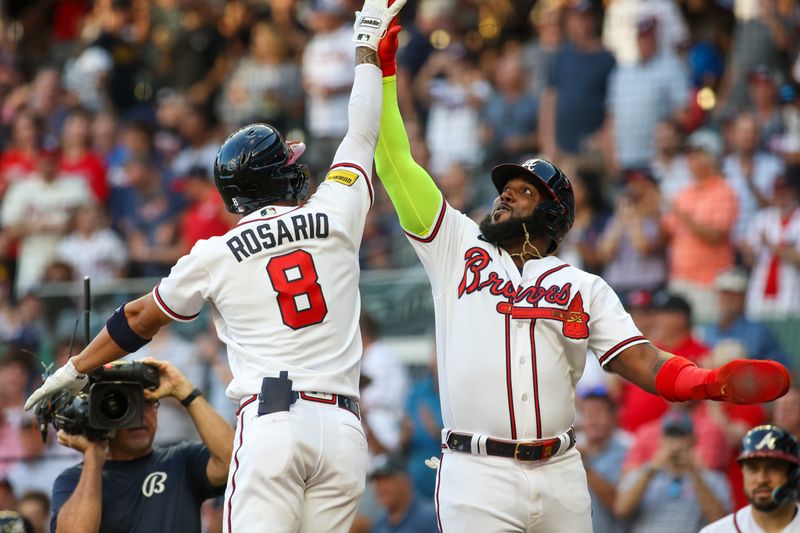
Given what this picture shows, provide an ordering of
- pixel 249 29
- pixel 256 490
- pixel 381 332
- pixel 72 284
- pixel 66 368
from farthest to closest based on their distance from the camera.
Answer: pixel 249 29 < pixel 72 284 < pixel 381 332 < pixel 66 368 < pixel 256 490

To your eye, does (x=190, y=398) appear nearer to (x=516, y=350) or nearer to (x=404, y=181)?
(x=404, y=181)

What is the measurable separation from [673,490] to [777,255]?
2.03 metres

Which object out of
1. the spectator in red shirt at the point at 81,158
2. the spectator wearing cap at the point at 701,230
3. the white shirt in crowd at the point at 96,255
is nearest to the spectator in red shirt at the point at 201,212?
the white shirt in crowd at the point at 96,255

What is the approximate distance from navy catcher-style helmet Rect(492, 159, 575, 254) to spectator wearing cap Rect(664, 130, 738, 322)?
410 centimetres

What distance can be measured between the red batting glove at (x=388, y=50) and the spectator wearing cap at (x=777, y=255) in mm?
4306

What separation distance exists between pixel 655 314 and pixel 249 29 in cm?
657

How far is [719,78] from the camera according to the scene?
10.2 metres

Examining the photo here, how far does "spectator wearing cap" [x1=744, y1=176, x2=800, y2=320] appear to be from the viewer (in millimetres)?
8812

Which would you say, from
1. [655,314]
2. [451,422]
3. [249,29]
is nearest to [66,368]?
[451,422]

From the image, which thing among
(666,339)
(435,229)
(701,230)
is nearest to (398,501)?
(666,339)

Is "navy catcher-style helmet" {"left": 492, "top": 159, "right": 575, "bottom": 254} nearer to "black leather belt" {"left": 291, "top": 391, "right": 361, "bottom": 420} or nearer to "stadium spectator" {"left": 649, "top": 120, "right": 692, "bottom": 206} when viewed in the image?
"black leather belt" {"left": 291, "top": 391, "right": 361, "bottom": 420}

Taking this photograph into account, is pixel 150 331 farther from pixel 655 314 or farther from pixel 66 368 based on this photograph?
pixel 655 314

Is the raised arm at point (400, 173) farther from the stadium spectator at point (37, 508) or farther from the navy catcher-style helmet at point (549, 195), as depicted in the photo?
the stadium spectator at point (37, 508)

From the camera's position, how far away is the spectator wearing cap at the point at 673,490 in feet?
25.3
